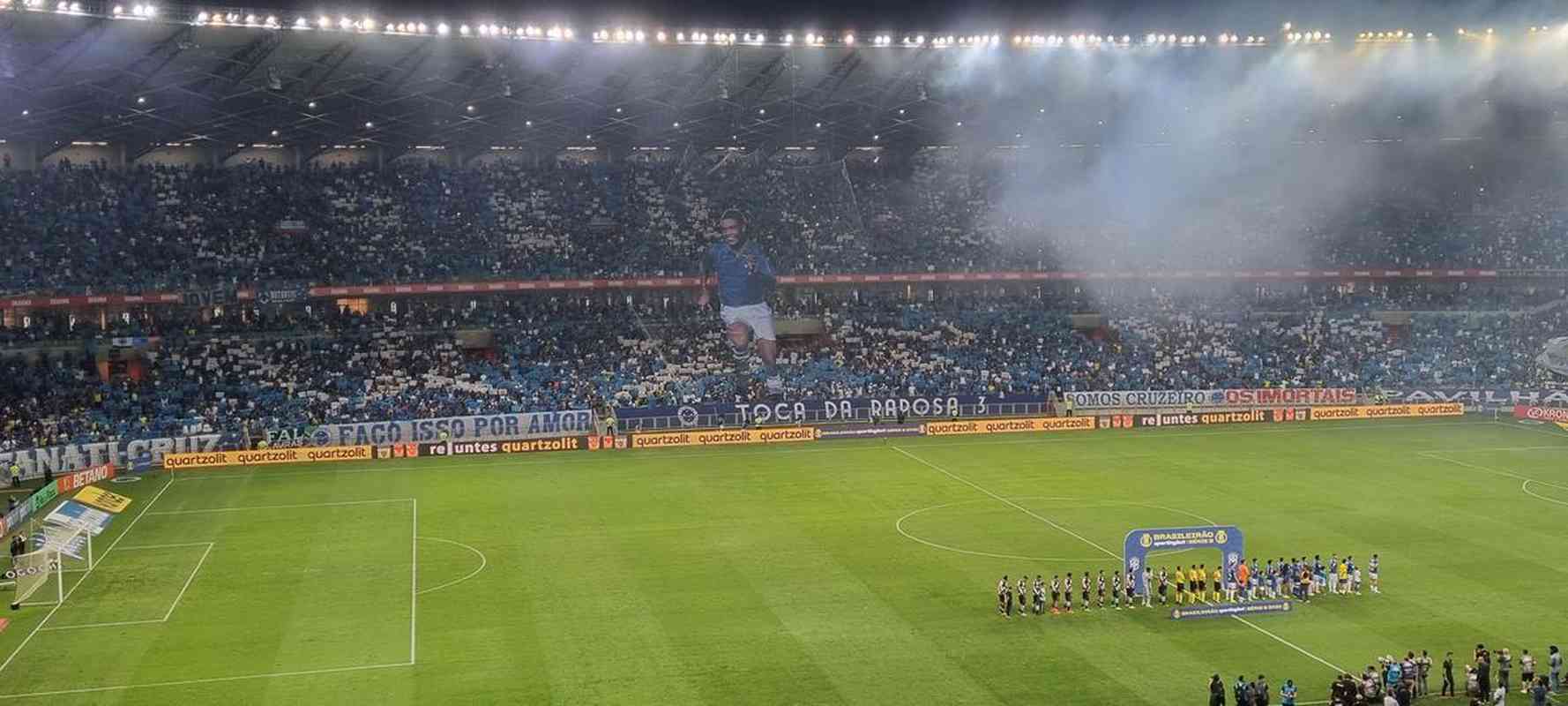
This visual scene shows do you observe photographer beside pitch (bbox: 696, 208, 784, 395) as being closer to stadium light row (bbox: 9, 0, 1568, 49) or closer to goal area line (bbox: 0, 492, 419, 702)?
stadium light row (bbox: 9, 0, 1568, 49)

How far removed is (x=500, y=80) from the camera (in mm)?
65625

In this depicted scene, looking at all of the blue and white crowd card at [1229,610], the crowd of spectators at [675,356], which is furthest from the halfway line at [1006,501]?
the crowd of spectators at [675,356]

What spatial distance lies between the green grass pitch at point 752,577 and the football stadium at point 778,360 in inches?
7.8

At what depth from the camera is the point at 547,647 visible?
3003 cm

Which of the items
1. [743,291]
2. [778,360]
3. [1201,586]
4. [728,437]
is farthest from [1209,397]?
[1201,586]

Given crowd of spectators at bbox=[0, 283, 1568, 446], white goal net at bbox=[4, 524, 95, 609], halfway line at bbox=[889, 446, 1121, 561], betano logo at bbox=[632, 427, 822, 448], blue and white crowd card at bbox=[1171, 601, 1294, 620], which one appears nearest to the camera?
blue and white crowd card at bbox=[1171, 601, 1294, 620]

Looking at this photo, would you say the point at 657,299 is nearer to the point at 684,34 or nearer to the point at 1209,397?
the point at 684,34

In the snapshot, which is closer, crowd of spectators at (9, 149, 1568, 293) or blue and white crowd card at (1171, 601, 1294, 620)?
blue and white crowd card at (1171, 601, 1294, 620)

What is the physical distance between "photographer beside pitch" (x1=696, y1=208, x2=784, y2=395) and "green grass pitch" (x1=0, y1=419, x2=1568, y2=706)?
1613 centimetres

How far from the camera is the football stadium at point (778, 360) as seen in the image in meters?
31.1

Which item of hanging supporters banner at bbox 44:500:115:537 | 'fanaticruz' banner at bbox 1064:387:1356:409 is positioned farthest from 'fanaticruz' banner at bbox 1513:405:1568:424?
hanging supporters banner at bbox 44:500:115:537

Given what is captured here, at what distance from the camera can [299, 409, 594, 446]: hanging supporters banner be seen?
59.8m

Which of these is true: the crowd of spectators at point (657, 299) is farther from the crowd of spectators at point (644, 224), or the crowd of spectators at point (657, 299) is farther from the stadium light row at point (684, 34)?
the stadium light row at point (684, 34)

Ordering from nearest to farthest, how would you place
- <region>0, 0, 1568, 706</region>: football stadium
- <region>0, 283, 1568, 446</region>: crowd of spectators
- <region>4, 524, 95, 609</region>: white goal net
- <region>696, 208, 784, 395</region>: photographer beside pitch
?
<region>0, 0, 1568, 706</region>: football stadium → <region>4, 524, 95, 609</region>: white goal net → <region>0, 283, 1568, 446</region>: crowd of spectators → <region>696, 208, 784, 395</region>: photographer beside pitch
